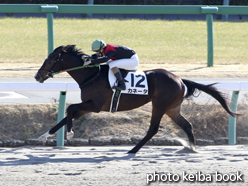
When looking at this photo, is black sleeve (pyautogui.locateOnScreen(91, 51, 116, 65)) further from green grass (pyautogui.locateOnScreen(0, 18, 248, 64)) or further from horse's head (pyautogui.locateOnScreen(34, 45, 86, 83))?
green grass (pyautogui.locateOnScreen(0, 18, 248, 64))

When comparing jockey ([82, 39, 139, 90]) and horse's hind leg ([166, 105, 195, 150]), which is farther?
horse's hind leg ([166, 105, 195, 150])

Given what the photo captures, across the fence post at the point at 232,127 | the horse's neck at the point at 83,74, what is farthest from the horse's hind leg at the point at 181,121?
the horse's neck at the point at 83,74

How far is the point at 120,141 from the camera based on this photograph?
6895 millimetres

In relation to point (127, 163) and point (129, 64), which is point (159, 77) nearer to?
point (129, 64)

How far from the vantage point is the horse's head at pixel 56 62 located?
250 inches

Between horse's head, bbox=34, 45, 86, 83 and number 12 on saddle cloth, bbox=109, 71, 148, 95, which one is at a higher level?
horse's head, bbox=34, 45, 86, 83

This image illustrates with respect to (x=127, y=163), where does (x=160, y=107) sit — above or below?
above

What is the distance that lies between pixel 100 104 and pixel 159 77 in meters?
0.99

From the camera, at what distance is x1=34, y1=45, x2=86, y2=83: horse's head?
6344 millimetres

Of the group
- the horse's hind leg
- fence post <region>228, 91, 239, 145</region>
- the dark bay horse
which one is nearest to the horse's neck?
the dark bay horse

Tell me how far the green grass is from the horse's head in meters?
7.75

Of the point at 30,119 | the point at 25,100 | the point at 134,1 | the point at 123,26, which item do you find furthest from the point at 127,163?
the point at 134,1

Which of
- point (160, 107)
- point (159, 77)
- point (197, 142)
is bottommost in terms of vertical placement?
point (197, 142)

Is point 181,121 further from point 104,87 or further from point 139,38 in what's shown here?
point 139,38
